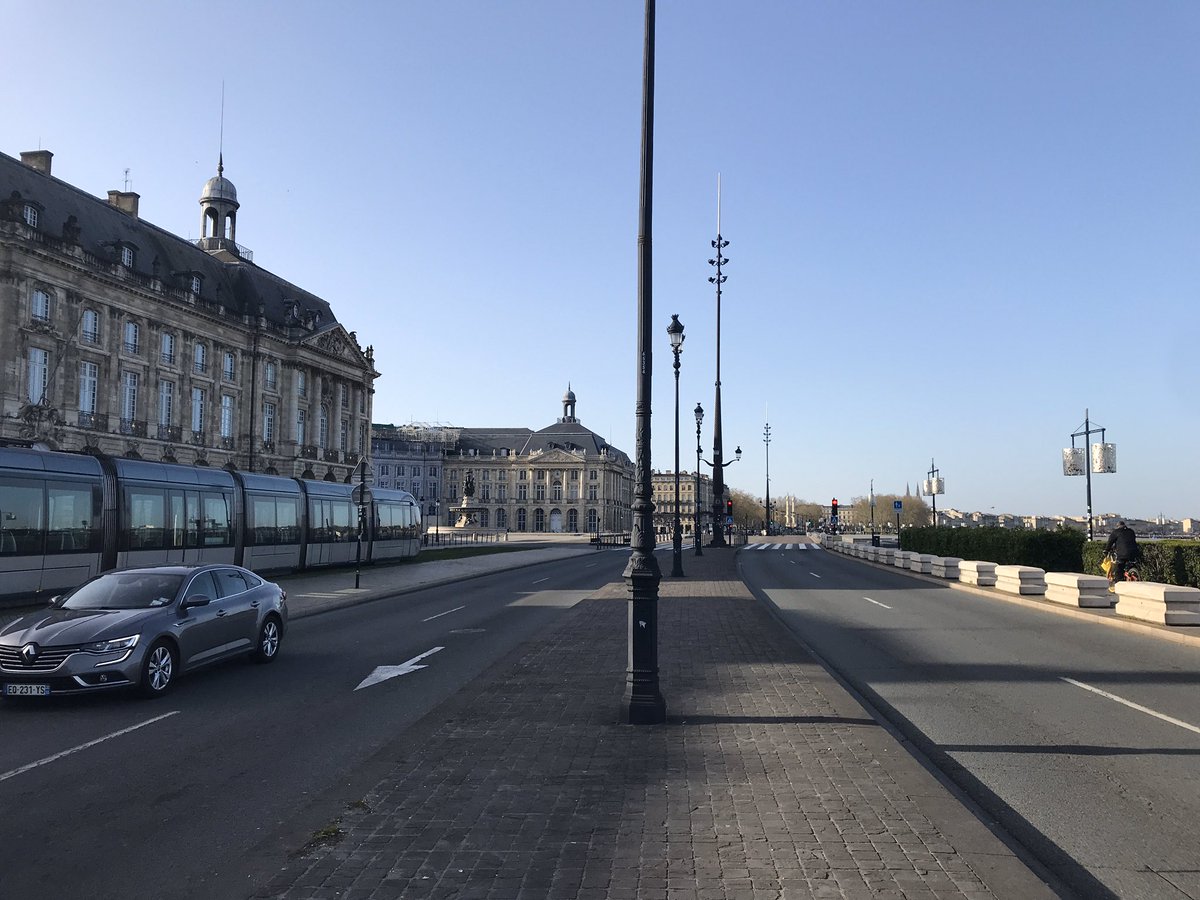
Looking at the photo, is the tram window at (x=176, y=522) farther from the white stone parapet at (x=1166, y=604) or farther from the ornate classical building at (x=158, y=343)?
the white stone parapet at (x=1166, y=604)

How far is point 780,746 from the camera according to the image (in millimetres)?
7316

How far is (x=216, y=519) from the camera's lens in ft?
80.0

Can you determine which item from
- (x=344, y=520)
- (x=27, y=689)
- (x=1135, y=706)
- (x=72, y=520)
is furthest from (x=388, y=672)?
(x=344, y=520)

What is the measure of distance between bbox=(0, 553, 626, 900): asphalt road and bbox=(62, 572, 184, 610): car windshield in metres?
1.08

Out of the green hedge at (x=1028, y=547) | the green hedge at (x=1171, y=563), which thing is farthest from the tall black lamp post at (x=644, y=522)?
the green hedge at (x=1028, y=547)

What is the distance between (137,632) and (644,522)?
570 centimetres

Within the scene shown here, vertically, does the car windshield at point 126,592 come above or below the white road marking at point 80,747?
above

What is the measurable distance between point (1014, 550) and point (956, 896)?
2983cm

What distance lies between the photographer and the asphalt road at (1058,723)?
5.33 m

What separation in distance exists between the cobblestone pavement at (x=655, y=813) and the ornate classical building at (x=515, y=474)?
147287 mm

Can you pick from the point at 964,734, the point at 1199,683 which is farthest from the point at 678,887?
the point at 1199,683

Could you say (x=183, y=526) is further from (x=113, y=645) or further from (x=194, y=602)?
(x=113, y=645)

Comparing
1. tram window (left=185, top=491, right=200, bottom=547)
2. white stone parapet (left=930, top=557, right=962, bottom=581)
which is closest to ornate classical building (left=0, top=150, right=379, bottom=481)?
tram window (left=185, top=491, right=200, bottom=547)

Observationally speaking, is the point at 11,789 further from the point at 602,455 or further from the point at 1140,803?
the point at 602,455
